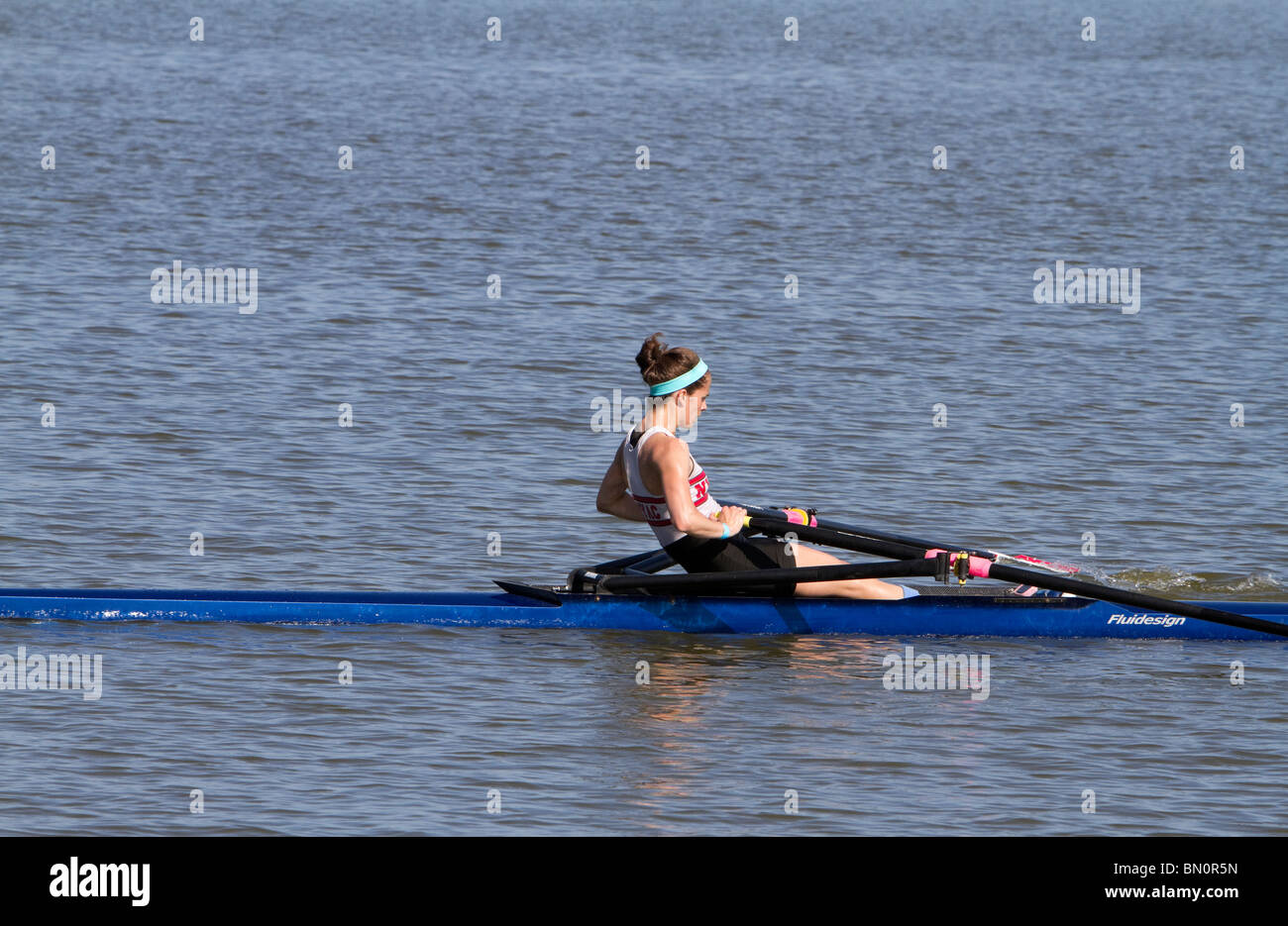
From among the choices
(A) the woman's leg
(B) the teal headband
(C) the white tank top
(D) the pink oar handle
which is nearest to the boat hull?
(A) the woman's leg

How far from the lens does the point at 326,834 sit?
6227 millimetres

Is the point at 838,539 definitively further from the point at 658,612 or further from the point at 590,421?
the point at 590,421

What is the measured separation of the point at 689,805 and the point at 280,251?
495 inches

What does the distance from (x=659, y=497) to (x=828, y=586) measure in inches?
35.5

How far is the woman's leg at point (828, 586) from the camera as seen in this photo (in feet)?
27.6

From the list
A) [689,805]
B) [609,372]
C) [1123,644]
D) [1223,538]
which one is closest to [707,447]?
[609,372]

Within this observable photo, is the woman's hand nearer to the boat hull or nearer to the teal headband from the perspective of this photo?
→ the boat hull

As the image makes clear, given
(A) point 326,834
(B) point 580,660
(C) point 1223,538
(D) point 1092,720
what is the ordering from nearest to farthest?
(A) point 326,834, (D) point 1092,720, (B) point 580,660, (C) point 1223,538

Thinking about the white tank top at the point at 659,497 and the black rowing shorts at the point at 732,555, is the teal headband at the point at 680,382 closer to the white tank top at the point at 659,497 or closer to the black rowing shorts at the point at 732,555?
the white tank top at the point at 659,497

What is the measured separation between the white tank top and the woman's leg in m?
0.45

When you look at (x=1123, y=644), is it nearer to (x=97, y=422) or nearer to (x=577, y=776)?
(x=577, y=776)

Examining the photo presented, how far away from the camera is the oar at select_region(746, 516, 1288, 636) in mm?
8008

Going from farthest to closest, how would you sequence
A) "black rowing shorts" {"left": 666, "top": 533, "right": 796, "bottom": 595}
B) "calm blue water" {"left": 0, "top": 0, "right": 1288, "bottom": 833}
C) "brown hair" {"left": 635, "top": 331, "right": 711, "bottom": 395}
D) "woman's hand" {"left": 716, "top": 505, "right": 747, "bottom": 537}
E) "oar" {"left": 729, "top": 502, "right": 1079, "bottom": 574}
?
"oar" {"left": 729, "top": 502, "right": 1079, "bottom": 574}
"black rowing shorts" {"left": 666, "top": 533, "right": 796, "bottom": 595}
"woman's hand" {"left": 716, "top": 505, "right": 747, "bottom": 537}
"brown hair" {"left": 635, "top": 331, "right": 711, "bottom": 395}
"calm blue water" {"left": 0, "top": 0, "right": 1288, "bottom": 833}

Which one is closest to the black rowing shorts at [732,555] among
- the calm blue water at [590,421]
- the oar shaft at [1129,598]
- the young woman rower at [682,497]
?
the young woman rower at [682,497]
